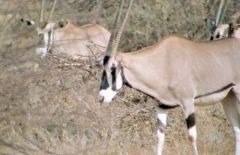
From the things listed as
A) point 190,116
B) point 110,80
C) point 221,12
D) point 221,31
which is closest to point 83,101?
point 110,80

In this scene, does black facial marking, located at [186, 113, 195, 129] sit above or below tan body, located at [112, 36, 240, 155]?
below

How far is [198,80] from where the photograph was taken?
655 cm

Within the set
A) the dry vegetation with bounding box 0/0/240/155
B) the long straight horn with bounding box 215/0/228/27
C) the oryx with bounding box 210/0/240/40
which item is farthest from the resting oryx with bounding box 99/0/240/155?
the long straight horn with bounding box 215/0/228/27

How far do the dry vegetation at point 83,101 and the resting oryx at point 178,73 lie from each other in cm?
Answer: 33

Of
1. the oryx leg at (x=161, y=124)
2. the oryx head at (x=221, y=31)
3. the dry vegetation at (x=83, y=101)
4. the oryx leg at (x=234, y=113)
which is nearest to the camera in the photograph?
the dry vegetation at (x=83, y=101)

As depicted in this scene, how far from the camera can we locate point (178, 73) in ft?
21.2

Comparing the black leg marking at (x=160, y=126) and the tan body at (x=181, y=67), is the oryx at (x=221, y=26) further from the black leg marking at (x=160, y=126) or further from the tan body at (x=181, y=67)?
the black leg marking at (x=160, y=126)

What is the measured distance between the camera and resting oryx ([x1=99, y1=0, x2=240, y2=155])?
634cm

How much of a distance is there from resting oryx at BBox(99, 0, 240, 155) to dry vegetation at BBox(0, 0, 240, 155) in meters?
0.33

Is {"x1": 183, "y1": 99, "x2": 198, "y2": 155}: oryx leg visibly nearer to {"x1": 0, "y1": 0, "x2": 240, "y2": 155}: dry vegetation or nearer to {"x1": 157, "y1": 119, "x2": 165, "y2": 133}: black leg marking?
{"x1": 157, "y1": 119, "x2": 165, "y2": 133}: black leg marking

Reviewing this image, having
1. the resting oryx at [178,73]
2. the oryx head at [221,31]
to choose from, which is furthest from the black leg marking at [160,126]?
the oryx head at [221,31]

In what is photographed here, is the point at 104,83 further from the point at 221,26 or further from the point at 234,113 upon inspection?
the point at 221,26

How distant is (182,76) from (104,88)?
2.36ft

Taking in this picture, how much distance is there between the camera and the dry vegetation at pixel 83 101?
2803 millimetres
